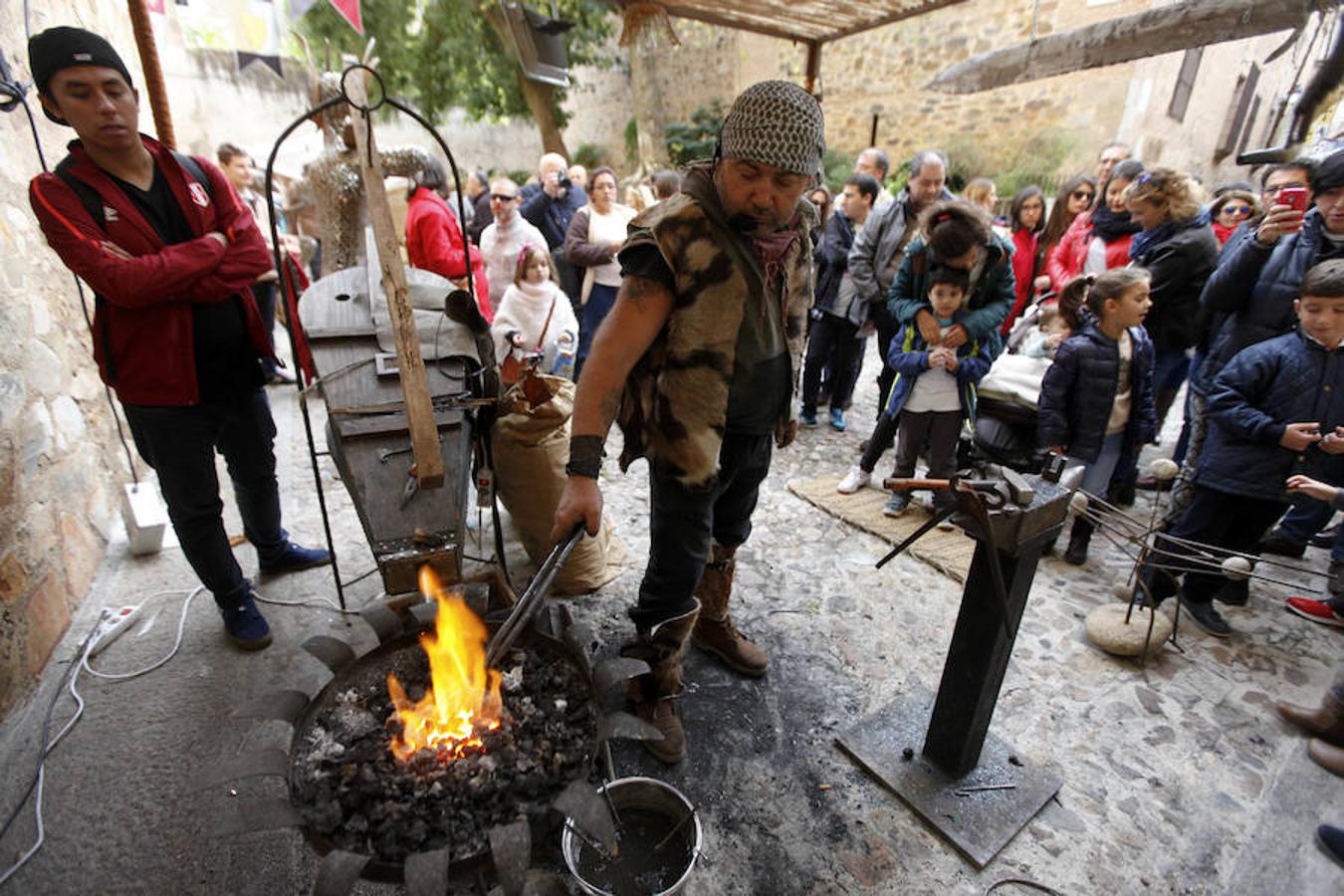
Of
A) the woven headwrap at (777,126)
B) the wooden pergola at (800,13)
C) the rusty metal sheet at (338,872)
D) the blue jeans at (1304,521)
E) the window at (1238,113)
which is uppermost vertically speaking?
the window at (1238,113)

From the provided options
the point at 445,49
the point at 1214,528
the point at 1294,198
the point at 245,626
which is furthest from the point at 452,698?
the point at 445,49

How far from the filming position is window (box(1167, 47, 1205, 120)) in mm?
11578

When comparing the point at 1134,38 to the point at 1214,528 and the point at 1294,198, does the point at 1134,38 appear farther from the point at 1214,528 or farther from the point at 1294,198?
the point at 1214,528

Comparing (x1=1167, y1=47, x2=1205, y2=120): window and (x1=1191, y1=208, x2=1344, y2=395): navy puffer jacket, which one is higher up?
(x1=1167, y1=47, x2=1205, y2=120): window

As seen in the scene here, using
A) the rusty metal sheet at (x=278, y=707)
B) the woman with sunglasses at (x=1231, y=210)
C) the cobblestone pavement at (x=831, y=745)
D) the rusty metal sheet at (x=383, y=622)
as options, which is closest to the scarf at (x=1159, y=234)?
the woman with sunglasses at (x=1231, y=210)

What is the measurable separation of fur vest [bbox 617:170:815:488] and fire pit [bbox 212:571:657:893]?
1.99 feet

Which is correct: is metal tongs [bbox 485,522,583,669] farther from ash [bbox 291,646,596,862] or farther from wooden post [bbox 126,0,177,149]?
wooden post [bbox 126,0,177,149]

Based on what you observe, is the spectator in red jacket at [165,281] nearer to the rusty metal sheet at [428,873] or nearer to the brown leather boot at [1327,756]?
the rusty metal sheet at [428,873]

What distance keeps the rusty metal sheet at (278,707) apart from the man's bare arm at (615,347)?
942 mm

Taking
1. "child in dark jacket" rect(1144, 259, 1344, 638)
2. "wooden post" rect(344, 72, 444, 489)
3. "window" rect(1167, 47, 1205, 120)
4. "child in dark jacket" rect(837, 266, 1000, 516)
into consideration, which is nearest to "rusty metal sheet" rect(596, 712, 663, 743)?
"wooden post" rect(344, 72, 444, 489)

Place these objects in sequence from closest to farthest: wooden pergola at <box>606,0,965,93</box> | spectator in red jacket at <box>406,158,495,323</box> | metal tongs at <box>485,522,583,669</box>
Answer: metal tongs at <box>485,522,583,669</box> → spectator in red jacket at <box>406,158,495,323</box> → wooden pergola at <box>606,0,965,93</box>

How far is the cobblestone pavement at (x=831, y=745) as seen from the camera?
6.43 feet

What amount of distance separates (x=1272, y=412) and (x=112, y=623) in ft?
17.4

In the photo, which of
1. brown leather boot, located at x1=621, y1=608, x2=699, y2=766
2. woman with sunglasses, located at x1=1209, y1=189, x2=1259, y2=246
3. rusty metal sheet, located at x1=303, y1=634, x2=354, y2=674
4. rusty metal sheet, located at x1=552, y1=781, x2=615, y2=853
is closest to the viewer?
rusty metal sheet, located at x1=552, y1=781, x2=615, y2=853
